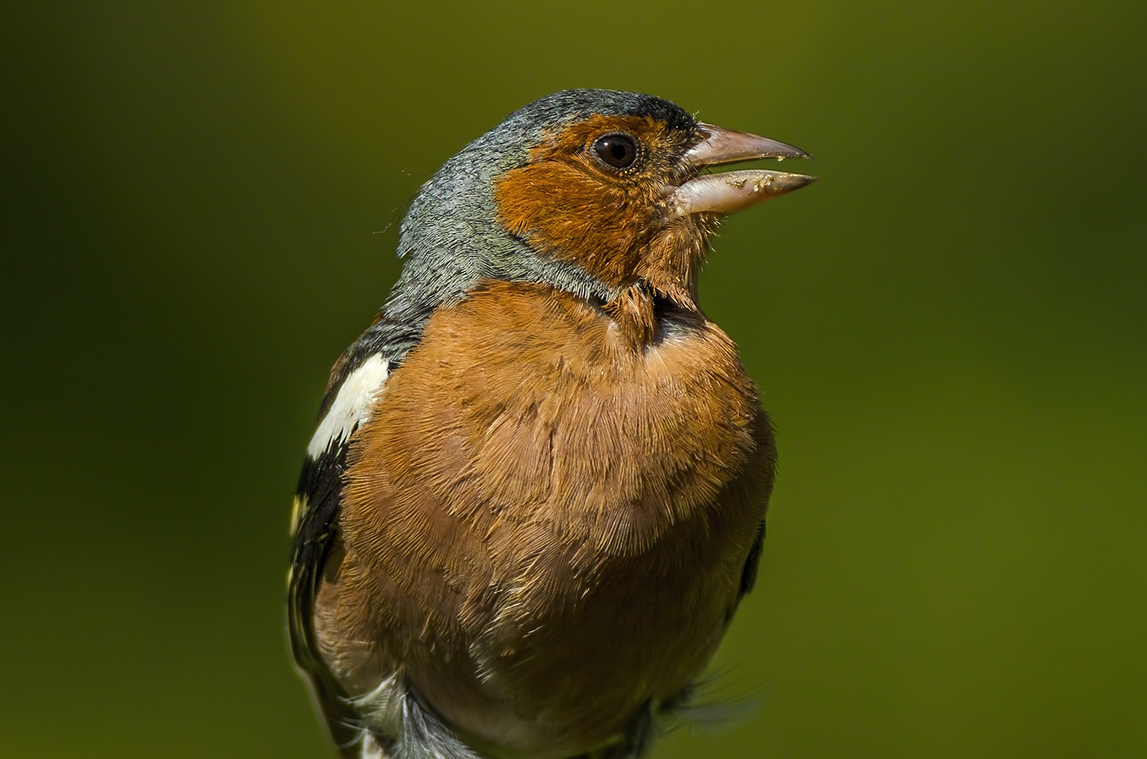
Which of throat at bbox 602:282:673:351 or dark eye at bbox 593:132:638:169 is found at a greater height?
dark eye at bbox 593:132:638:169

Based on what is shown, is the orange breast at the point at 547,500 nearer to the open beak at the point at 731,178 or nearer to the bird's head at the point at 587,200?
the bird's head at the point at 587,200

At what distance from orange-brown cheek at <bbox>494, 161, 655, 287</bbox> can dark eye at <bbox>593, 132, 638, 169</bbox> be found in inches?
2.9

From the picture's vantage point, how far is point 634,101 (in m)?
A: 2.69

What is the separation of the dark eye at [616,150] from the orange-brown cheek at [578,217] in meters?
0.07

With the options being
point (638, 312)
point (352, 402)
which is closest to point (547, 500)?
point (638, 312)

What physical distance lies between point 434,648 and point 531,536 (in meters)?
0.43

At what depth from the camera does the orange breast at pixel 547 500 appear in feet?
7.03

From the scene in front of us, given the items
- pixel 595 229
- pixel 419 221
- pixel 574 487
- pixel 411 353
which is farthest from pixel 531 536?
pixel 419 221

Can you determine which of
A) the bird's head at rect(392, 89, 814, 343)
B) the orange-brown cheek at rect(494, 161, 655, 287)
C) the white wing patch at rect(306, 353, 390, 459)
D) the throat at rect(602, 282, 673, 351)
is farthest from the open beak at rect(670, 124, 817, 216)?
the white wing patch at rect(306, 353, 390, 459)

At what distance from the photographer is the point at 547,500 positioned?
2131 mm

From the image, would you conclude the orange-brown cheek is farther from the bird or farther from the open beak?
the open beak

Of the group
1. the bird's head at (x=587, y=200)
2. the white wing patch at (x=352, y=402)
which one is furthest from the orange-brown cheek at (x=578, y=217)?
the white wing patch at (x=352, y=402)

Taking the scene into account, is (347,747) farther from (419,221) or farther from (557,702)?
(419,221)

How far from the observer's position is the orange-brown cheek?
2.49 m
